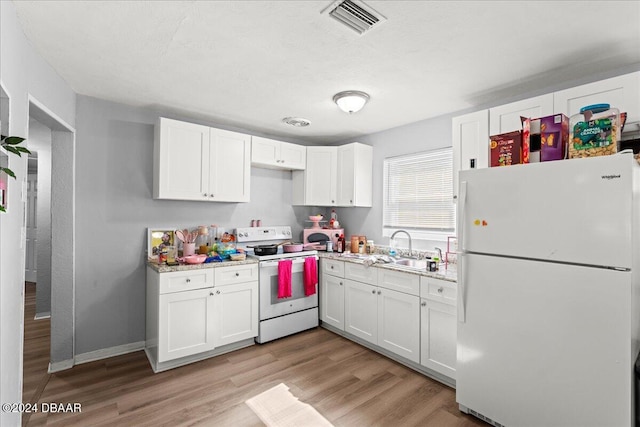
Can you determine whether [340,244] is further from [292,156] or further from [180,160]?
[180,160]

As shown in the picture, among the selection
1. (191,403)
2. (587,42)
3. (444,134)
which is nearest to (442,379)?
(191,403)

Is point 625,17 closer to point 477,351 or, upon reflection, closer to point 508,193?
point 508,193

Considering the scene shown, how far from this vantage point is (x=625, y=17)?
5.52ft

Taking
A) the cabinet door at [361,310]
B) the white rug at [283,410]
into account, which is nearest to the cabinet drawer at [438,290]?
the cabinet door at [361,310]

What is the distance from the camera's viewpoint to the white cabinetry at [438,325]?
99.0 inches

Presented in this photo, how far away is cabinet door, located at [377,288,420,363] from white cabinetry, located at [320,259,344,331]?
60cm

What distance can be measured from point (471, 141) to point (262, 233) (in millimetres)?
2649

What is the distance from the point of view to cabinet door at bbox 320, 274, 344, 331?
3.59 m

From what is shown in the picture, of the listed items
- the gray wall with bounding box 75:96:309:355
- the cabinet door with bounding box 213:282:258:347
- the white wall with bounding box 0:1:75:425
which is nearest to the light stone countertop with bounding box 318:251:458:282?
the cabinet door with bounding box 213:282:258:347

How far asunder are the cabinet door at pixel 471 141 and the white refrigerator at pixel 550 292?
0.64 metres

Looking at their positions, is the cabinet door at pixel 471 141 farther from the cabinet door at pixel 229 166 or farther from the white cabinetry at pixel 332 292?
the cabinet door at pixel 229 166

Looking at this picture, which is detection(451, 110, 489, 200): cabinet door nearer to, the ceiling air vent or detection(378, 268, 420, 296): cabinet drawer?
detection(378, 268, 420, 296): cabinet drawer

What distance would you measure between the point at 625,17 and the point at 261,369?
3571 mm

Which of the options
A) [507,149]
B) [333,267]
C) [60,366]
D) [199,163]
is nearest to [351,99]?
[507,149]
